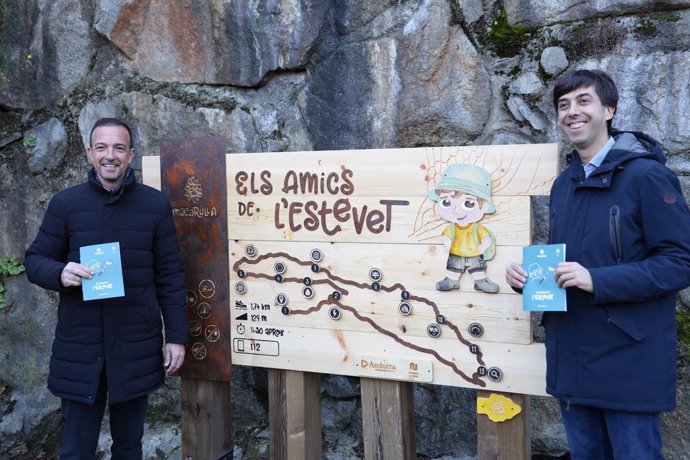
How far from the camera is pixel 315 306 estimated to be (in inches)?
99.6

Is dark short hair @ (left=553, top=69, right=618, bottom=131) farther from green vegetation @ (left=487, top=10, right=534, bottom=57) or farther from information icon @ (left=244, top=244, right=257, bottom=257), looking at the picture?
information icon @ (left=244, top=244, right=257, bottom=257)

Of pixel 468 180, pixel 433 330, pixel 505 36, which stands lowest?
pixel 433 330

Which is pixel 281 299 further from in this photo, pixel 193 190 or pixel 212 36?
pixel 212 36

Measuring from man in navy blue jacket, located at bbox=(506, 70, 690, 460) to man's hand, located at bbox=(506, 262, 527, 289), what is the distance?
11 mm

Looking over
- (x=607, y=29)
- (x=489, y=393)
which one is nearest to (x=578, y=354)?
(x=489, y=393)

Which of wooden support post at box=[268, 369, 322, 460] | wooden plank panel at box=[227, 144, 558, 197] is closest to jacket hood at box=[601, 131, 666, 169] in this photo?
wooden plank panel at box=[227, 144, 558, 197]

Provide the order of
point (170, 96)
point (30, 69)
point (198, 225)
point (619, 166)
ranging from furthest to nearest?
1. point (30, 69)
2. point (170, 96)
3. point (198, 225)
4. point (619, 166)

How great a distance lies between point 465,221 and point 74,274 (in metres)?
1.38

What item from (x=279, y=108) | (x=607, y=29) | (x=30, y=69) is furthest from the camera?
(x=30, y=69)

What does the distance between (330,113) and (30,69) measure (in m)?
1.74

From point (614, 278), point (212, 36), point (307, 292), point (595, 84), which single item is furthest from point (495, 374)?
point (212, 36)

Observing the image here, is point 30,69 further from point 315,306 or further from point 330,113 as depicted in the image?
point 315,306

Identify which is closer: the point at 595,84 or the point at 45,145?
the point at 595,84

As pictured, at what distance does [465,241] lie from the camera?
7.41 ft
